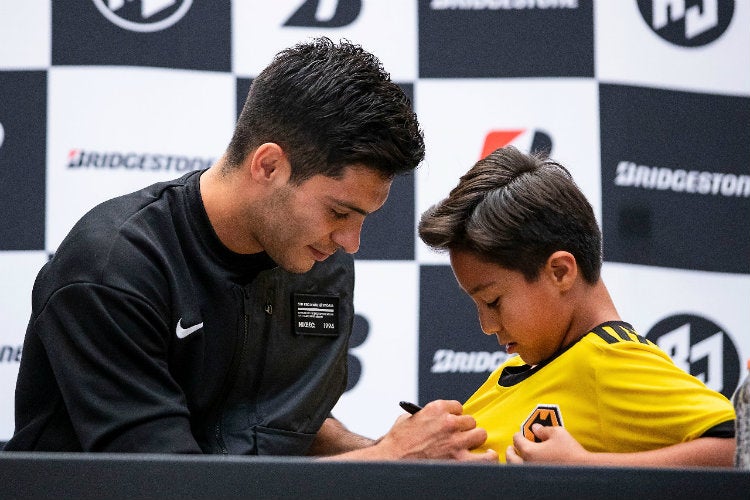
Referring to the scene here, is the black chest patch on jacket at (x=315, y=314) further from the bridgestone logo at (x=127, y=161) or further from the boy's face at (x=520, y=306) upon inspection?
the bridgestone logo at (x=127, y=161)

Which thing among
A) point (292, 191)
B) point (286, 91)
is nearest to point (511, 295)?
point (292, 191)

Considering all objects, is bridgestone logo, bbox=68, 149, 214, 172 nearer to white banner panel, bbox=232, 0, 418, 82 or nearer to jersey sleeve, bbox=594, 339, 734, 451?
white banner panel, bbox=232, 0, 418, 82

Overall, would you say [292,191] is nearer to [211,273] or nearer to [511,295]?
[211,273]

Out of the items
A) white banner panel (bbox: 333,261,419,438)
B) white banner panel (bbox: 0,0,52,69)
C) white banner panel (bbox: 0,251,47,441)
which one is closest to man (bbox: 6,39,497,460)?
white banner panel (bbox: 333,261,419,438)

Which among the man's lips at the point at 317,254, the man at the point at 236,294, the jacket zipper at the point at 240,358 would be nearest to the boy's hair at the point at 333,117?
the man at the point at 236,294

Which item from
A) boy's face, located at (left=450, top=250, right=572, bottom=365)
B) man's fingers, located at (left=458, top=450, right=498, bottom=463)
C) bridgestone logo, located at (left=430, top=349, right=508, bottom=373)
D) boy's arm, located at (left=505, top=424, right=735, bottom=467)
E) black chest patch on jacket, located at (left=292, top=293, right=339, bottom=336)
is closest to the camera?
boy's arm, located at (left=505, top=424, right=735, bottom=467)

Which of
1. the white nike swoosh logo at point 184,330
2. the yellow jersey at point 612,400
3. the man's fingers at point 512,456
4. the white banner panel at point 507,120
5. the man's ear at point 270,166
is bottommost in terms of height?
the man's fingers at point 512,456

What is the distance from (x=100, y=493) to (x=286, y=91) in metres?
1.04

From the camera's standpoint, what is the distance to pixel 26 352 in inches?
59.9

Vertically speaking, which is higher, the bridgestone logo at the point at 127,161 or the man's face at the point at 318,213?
the bridgestone logo at the point at 127,161

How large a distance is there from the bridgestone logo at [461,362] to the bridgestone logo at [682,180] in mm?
541

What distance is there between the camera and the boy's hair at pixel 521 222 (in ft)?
4.89

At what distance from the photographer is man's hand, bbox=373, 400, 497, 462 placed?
1.41 meters

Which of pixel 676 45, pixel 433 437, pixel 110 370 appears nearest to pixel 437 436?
pixel 433 437
